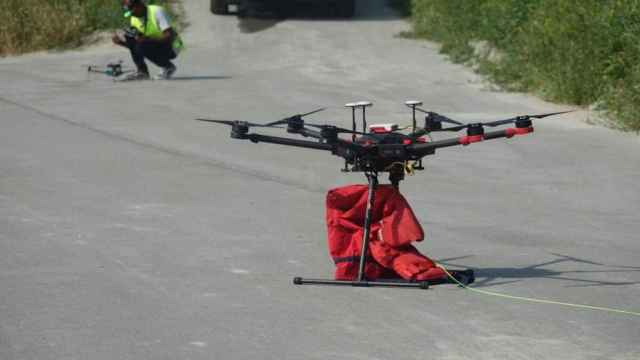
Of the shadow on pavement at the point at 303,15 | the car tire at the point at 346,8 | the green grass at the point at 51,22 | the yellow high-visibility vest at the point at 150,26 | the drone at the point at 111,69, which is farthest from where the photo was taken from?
the car tire at the point at 346,8

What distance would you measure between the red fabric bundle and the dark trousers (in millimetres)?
14587

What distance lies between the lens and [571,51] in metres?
20.1

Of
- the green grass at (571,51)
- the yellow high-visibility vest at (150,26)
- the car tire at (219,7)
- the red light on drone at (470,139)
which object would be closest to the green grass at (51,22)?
the car tire at (219,7)

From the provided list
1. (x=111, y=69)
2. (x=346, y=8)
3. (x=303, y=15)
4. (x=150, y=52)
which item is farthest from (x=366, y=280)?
(x=303, y=15)

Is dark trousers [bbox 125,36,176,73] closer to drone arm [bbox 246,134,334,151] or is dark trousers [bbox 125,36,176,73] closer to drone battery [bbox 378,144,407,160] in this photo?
drone arm [bbox 246,134,334,151]

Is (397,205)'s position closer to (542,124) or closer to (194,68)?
(542,124)

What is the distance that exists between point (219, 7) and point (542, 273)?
23457 mm

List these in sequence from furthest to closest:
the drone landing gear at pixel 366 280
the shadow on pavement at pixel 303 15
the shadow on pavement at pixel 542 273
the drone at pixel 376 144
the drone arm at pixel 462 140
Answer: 1. the shadow on pavement at pixel 303 15
2. the shadow on pavement at pixel 542 273
3. the drone landing gear at pixel 366 280
4. the drone at pixel 376 144
5. the drone arm at pixel 462 140

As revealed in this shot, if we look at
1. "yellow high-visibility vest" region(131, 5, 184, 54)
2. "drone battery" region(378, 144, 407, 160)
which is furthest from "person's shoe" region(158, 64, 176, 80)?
"drone battery" region(378, 144, 407, 160)

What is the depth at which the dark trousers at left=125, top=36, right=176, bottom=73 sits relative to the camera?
77.2 feet

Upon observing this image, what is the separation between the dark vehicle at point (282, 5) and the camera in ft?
107

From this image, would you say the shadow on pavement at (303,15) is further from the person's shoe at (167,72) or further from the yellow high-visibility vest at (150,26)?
the person's shoe at (167,72)

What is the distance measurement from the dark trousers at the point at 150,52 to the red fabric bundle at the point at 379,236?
14.6m

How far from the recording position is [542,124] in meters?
18.5
